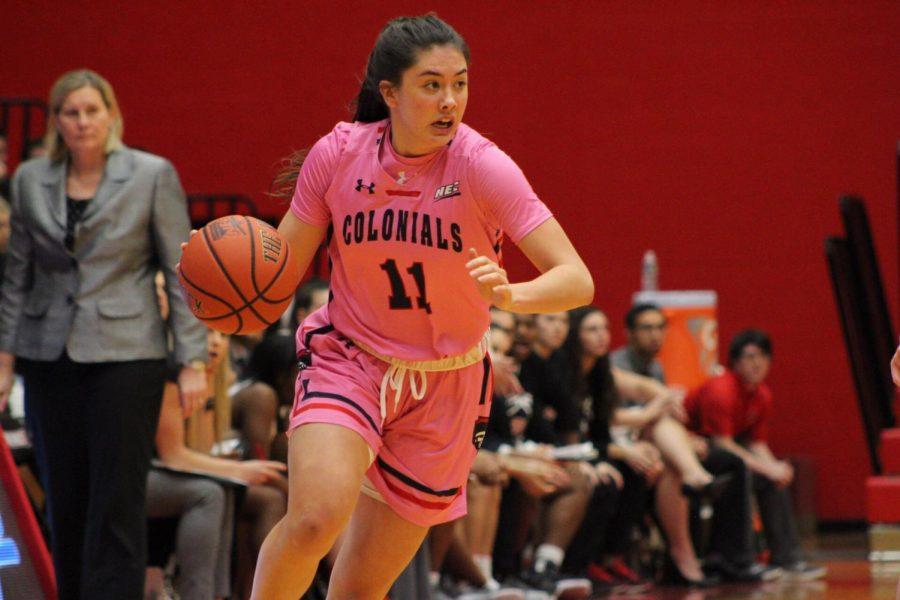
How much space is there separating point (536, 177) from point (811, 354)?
2.36 metres

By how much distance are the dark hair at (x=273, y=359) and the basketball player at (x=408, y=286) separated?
206 centimetres

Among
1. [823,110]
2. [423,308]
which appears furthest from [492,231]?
[823,110]

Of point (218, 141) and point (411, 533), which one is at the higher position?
point (218, 141)

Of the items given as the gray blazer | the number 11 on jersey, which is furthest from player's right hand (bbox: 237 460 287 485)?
the number 11 on jersey

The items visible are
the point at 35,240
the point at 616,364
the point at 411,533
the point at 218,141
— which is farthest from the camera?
the point at 218,141

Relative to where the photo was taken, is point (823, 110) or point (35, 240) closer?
point (35, 240)

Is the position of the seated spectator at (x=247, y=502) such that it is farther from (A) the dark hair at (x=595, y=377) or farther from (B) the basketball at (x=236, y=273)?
(A) the dark hair at (x=595, y=377)

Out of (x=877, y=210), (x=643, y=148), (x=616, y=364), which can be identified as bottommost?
(x=616, y=364)

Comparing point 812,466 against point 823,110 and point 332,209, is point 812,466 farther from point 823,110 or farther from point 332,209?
point 332,209

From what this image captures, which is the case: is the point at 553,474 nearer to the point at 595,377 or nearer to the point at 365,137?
the point at 595,377

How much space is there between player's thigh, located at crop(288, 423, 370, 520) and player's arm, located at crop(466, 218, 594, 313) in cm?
48

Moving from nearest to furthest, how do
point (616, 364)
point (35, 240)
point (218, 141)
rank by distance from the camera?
1. point (35, 240)
2. point (616, 364)
3. point (218, 141)

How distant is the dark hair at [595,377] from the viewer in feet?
22.8

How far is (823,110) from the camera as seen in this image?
32.7 feet
